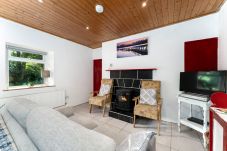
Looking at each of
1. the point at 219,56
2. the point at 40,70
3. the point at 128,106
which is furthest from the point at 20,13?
the point at 219,56

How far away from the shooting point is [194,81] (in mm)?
2398

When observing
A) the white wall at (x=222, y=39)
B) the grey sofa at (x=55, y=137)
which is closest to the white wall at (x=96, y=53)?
the white wall at (x=222, y=39)

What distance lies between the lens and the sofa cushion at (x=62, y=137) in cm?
56

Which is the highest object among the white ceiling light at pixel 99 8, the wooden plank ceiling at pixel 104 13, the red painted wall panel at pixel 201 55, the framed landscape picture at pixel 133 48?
the wooden plank ceiling at pixel 104 13

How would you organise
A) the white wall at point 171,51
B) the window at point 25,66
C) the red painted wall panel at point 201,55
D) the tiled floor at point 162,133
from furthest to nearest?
the window at point 25,66
the white wall at point 171,51
the red painted wall panel at point 201,55
the tiled floor at point 162,133

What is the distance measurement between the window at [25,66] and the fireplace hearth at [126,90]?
2.49 m

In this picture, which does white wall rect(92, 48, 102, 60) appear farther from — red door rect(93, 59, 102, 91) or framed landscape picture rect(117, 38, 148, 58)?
framed landscape picture rect(117, 38, 148, 58)

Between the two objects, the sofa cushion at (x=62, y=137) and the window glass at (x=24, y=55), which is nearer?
the sofa cushion at (x=62, y=137)

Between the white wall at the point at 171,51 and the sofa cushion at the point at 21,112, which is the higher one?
the white wall at the point at 171,51

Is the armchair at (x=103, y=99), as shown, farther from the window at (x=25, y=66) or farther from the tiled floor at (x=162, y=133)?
the window at (x=25, y=66)

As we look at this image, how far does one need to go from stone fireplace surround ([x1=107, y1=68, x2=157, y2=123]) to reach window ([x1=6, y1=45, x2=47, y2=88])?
2.42m

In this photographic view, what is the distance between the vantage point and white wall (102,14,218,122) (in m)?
2.63

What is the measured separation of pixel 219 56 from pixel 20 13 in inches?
173

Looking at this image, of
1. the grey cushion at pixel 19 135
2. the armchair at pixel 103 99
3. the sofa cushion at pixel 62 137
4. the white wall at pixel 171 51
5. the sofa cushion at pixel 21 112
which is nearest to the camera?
the sofa cushion at pixel 62 137
